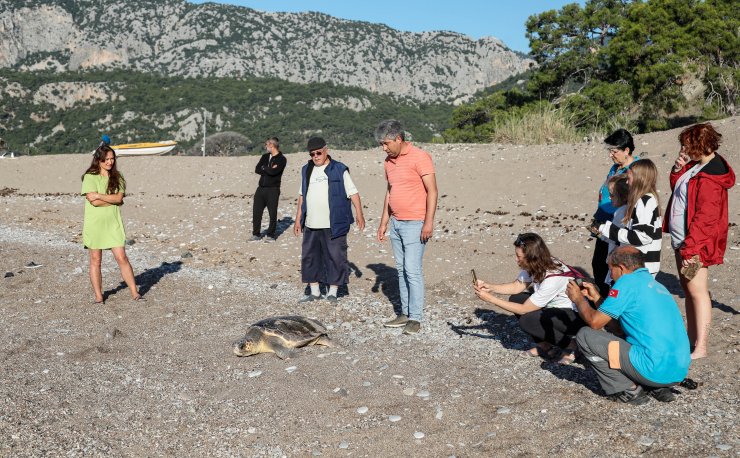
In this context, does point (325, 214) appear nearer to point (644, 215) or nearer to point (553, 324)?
point (553, 324)

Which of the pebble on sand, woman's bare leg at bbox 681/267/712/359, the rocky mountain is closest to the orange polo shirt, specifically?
woman's bare leg at bbox 681/267/712/359

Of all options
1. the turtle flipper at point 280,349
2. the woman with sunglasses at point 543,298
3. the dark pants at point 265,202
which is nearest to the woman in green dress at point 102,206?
the turtle flipper at point 280,349

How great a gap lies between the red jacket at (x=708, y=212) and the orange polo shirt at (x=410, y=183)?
2.31 meters

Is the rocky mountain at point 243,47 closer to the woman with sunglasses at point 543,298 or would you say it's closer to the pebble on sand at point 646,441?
the woman with sunglasses at point 543,298

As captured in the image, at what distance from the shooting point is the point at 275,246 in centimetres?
1202

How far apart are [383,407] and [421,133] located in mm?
66885

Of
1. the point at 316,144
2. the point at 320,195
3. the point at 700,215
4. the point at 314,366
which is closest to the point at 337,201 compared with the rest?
the point at 320,195

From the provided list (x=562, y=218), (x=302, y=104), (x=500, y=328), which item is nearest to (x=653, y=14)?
(x=562, y=218)

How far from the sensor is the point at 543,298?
5.41 m

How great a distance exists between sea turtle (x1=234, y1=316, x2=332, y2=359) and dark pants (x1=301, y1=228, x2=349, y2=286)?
1570 mm

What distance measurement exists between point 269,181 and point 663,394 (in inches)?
336

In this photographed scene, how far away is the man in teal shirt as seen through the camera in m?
4.48

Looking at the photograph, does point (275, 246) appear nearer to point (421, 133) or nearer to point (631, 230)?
point (631, 230)

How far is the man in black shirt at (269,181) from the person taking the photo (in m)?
11.9
